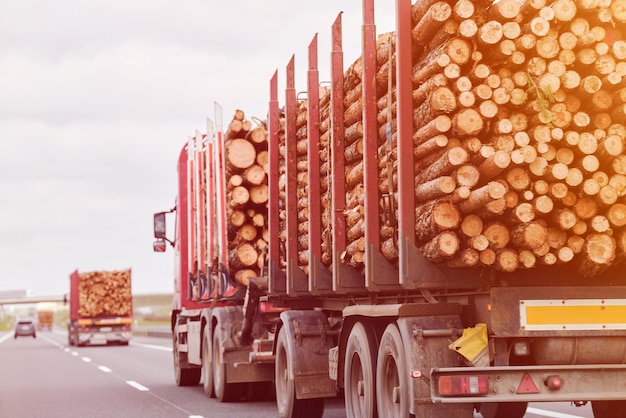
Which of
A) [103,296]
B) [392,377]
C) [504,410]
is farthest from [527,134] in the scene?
[103,296]

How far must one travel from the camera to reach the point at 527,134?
7.42 metres

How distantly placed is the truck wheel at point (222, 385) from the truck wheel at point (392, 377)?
20.2 ft

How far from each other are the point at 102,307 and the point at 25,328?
41.6m

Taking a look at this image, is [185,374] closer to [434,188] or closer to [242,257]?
[242,257]

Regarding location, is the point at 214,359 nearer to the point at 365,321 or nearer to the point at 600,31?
the point at 365,321

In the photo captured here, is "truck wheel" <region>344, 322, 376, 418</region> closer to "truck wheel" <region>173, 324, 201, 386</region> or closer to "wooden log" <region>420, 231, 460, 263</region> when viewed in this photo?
"wooden log" <region>420, 231, 460, 263</region>

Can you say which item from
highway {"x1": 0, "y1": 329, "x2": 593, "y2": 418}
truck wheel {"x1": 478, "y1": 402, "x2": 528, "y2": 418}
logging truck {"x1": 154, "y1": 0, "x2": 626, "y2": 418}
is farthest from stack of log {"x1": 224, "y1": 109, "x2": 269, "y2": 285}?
logging truck {"x1": 154, "y1": 0, "x2": 626, "y2": 418}

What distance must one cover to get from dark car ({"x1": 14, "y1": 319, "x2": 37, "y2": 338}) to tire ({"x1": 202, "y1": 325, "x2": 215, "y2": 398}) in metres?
69.1

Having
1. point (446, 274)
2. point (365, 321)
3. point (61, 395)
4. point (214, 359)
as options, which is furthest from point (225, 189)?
point (446, 274)

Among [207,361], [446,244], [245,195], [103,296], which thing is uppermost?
[245,195]

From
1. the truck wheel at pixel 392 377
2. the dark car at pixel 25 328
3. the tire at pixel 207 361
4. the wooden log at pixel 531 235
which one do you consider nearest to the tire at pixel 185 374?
the tire at pixel 207 361

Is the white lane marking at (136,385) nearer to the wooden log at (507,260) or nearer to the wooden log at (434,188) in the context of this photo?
the wooden log at (434,188)

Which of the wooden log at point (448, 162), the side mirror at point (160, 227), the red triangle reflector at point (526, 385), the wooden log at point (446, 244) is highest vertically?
the side mirror at point (160, 227)

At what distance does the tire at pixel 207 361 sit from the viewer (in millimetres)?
15273
